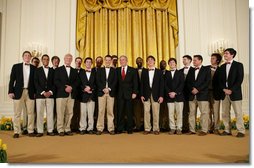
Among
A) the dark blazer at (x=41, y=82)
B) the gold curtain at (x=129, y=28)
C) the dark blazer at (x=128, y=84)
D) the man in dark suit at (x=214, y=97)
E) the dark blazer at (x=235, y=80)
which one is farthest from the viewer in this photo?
the gold curtain at (x=129, y=28)

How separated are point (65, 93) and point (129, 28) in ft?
8.71

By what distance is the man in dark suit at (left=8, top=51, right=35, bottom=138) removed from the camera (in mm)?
3717

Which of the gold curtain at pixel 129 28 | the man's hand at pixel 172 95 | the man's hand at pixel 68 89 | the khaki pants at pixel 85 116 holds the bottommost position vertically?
the khaki pants at pixel 85 116

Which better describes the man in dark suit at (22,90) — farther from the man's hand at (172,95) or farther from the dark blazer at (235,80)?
the dark blazer at (235,80)

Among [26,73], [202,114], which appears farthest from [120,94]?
[26,73]

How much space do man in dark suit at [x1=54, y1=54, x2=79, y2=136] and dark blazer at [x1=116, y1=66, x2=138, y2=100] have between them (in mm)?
681

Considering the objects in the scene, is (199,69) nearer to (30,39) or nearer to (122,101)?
(122,101)

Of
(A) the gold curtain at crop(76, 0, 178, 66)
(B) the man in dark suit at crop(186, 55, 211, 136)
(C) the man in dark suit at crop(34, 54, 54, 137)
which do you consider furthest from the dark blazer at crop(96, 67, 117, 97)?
(A) the gold curtain at crop(76, 0, 178, 66)

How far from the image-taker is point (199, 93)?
12.8ft

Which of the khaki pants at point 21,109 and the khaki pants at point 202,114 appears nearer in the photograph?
the khaki pants at point 21,109

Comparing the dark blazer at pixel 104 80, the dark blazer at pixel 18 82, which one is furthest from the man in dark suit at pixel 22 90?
the dark blazer at pixel 104 80

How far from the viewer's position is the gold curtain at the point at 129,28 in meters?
5.88

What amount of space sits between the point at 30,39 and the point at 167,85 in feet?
10.9

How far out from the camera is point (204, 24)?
5898 mm
